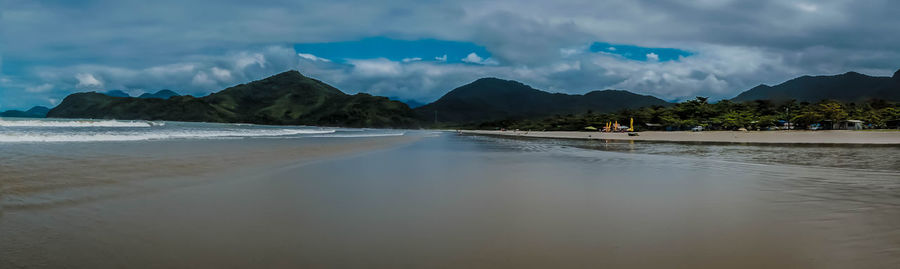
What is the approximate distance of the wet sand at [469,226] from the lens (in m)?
3.73

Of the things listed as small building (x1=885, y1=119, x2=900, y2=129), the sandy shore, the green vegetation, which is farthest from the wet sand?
small building (x1=885, y1=119, x2=900, y2=129)

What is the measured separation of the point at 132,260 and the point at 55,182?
6.44 metres

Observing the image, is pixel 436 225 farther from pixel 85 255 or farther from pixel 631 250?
pixel 85 255

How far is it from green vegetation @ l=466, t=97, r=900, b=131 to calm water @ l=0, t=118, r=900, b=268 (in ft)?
223

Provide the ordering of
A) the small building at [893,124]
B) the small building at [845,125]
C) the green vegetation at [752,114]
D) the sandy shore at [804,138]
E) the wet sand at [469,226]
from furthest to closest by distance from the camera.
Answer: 1. the small building at [845,125]
2. the green vegetation at [752,114]
3. the small building at [893,124]
4. the sandy shore at [804,138]
5. the wet sand at [469,226]

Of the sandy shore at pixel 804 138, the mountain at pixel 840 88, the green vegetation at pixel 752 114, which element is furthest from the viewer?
the mountain at pixel 840 88

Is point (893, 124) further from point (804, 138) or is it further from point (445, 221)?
point (445, 221)

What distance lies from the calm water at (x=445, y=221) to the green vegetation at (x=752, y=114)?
6807 cm

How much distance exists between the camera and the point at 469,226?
16.6ft

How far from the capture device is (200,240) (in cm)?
431

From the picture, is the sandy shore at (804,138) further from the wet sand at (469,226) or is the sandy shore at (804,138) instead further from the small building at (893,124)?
the wet sand at (469,226)

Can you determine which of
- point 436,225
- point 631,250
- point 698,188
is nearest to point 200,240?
point 436,225

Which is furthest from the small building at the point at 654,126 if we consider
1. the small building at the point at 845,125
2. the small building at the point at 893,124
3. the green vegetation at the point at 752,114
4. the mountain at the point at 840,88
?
the mountain at the point at 840,88

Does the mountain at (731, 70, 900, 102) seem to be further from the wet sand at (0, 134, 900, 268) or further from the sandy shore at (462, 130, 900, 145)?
the wet sand at (0, 134, 900, 268)
